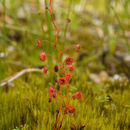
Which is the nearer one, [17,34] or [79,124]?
[79,124]

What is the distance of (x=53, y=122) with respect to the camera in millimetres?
1447

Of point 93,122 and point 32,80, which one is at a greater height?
point 32,80

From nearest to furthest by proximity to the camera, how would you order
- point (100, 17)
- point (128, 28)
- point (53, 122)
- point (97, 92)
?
point (53, 122), point (97, 92), point (128, 28), point (100, 17)

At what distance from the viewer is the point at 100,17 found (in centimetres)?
533

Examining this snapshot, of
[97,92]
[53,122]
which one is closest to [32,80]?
[97,92]

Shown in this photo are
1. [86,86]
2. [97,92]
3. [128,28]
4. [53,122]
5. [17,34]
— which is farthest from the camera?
[128,28]

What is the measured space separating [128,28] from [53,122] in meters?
3.62

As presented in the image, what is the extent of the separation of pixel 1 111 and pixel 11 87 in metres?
0.59

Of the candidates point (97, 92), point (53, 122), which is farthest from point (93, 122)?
point (97, 92)

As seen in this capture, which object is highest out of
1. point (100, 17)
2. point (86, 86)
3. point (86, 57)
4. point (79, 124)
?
point (100, 17)

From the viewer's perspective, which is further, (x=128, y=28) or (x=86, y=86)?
(x=128, y=28)

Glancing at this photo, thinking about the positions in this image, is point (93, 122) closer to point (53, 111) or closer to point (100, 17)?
point (53, 111)

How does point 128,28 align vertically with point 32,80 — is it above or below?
above

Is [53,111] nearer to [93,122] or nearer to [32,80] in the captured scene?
[93,122]
